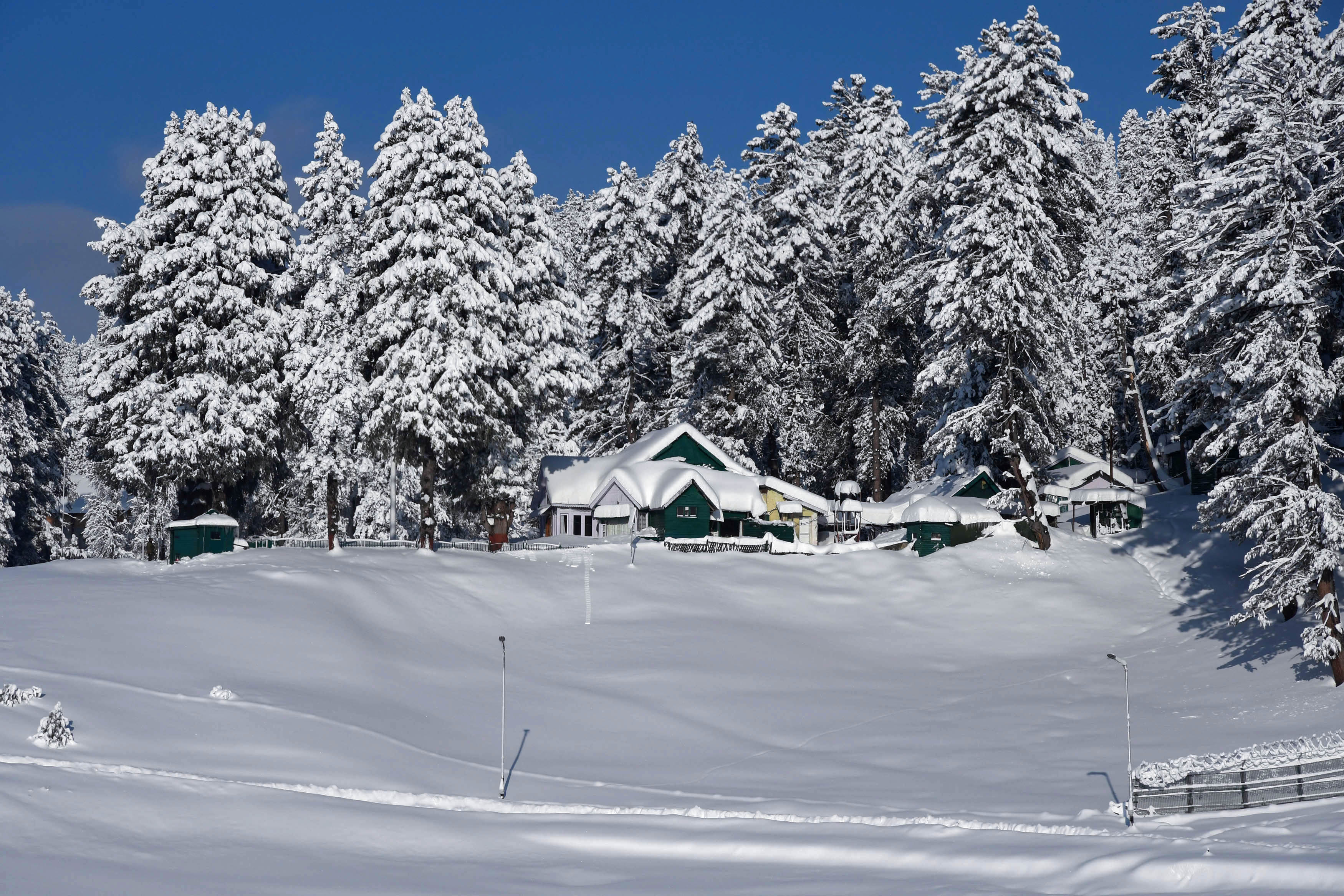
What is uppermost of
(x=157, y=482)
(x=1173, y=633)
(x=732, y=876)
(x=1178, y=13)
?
(x=1178, y=13)

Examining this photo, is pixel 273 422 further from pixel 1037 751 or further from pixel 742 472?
pixel 1037 751

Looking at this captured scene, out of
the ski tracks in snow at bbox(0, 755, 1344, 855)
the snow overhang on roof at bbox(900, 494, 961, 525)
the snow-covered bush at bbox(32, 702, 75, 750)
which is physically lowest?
the ski tracks in snow at bbox(0, 755, 1344, 855)

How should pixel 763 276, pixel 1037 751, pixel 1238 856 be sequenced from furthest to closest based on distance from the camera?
1. pixel 763 276
2. pixel 1037 751
3. pixel 1238 856

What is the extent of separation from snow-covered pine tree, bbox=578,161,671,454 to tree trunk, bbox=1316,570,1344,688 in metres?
38.1

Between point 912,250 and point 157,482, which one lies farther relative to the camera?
point 912,250

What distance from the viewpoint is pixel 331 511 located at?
145 feet

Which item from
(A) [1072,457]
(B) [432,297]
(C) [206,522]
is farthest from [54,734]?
(A) [1072,457]

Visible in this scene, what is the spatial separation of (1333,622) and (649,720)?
734 inches

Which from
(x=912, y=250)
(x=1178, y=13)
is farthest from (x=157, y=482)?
(x=1178, y=13)

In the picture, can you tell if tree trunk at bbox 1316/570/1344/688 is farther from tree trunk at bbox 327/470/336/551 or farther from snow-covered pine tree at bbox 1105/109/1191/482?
tree trunk at bbox 327/470/336/551

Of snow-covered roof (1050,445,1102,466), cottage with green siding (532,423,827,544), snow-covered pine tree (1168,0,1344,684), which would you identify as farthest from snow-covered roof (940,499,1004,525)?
snow-covered roof (1050,445,1102,466)

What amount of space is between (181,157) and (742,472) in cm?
2840

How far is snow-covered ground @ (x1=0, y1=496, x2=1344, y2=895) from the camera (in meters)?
17.7

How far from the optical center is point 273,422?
44281 mm
